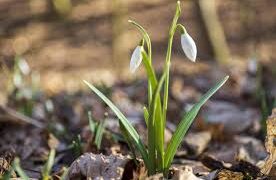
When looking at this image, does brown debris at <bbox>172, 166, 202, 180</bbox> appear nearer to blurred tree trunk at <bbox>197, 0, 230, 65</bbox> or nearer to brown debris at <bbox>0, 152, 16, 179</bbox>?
brown debris at <bbox>0, 152, 16, 179</bbox>

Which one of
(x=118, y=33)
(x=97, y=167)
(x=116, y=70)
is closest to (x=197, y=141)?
(x=97, y=167)

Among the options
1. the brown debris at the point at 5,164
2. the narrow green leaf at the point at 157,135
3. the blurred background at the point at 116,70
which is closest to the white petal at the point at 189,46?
the narrow green leaf at the point at 157,135

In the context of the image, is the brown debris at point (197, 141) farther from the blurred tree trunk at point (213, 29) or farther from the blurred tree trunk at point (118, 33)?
the blurred tree trunk at point (118, 33)

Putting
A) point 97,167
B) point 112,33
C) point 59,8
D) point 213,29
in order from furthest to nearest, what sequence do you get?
point 59,8, point 112,33, point 213,29, point 97,167

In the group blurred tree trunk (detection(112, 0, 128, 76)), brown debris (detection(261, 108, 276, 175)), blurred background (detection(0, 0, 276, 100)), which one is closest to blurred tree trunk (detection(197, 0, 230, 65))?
blurred background (detection(0, 0, 276, 100))

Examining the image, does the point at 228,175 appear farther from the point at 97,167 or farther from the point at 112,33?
the point at 112,33

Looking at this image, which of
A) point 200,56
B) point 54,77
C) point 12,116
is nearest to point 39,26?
point 54,77

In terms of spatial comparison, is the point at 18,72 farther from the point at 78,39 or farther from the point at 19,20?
the point at 19,20
